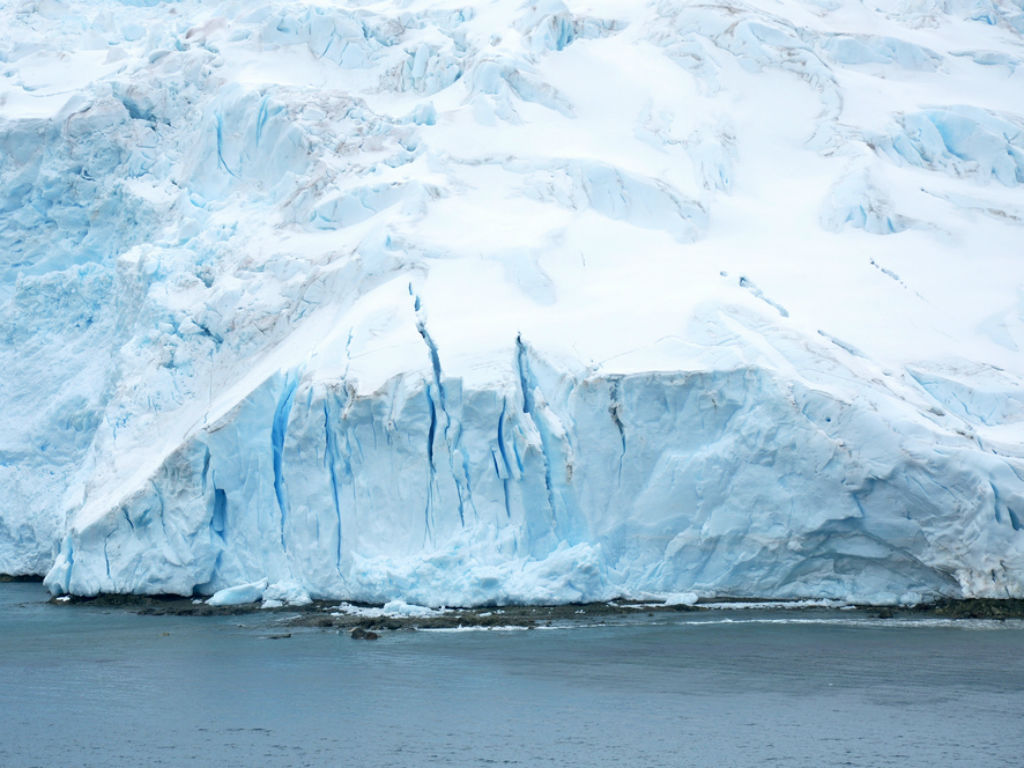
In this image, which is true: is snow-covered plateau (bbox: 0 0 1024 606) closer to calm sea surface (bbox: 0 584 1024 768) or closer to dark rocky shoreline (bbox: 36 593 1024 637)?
dark rocky shoreline (bbox: 36 593 1024 637)

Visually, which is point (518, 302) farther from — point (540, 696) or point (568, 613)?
point (540, 696)

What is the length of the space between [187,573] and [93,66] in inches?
596

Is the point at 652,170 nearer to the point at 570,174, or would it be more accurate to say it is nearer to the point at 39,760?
the point at 570,174

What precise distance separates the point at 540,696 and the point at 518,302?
26.5 ft

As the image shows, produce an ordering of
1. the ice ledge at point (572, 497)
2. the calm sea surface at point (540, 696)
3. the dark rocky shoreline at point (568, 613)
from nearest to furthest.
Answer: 1. the calm sea surface at point (540, 696)
2. the dark rocky shoreline at point (568, 613)
3. the ice ledge at point (572, 497)

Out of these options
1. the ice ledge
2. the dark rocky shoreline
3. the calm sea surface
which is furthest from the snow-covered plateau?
the calm sea surface

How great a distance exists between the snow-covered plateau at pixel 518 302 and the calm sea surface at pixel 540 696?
1650 mm

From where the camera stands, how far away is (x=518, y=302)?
1847 centimetres

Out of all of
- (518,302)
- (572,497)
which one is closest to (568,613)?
(572,497)

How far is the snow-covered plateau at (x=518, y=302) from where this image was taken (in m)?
15.8

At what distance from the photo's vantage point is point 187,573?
17984mm

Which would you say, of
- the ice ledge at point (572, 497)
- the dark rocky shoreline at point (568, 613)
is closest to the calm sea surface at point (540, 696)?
the dark rocky shoreline at point (568, 613)

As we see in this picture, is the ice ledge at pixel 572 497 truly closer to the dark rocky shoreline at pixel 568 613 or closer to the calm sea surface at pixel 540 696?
the dark rocky shoreline at pixel 568 613

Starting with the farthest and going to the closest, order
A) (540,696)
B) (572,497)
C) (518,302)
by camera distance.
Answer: (518,302) → (572,497) → (540,696)
